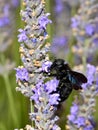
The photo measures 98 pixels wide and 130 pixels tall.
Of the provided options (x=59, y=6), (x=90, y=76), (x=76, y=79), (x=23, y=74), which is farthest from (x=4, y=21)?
(x=23, y=74)

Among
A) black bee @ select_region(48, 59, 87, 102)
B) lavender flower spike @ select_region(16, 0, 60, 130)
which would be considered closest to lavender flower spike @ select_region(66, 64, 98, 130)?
black bee @ select_region(48, 59, 87, 102)

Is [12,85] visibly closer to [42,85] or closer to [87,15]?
[87,15]

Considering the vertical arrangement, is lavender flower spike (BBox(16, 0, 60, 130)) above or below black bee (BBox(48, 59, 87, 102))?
below

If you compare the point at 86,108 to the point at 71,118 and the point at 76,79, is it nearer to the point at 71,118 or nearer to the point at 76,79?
the point at 71,118

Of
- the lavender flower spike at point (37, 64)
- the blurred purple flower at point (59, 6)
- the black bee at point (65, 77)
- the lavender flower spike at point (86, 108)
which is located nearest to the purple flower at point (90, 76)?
the lavender flower spike at point (86, 108)

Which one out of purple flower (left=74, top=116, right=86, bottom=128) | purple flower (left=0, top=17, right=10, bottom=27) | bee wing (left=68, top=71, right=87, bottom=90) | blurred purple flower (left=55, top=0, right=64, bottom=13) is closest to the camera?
bee wing (left=68, top=71, right=87, bottom=90)

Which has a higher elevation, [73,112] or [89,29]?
[89,29]

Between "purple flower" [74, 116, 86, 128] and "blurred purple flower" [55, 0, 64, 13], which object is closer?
"purple flower" [74, 116, 86, 128]

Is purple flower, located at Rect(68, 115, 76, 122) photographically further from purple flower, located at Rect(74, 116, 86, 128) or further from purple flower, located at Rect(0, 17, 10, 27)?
purple flower, located at Rect(0, 17, 10, 27)

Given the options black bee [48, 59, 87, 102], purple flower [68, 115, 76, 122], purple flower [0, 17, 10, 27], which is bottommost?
purple flower [68, 115, 76, 122]

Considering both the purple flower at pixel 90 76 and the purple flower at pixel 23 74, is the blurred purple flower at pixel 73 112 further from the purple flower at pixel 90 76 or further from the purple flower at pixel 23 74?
the purple flower at pixel 23 74
